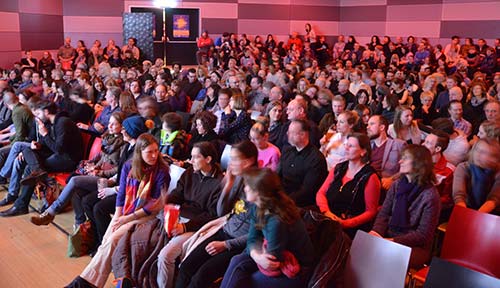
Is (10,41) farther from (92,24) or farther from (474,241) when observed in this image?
(474,241)

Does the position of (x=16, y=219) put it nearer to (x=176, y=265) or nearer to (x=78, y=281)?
(x=78, y=281)

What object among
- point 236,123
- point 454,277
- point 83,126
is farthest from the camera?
point 83,126

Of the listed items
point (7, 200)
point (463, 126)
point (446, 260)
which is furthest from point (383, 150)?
point (7, 200)

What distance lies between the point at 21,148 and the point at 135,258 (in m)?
2.71

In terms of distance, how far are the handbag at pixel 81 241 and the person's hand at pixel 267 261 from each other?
6.73ft

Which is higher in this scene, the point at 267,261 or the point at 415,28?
the point at 415,28

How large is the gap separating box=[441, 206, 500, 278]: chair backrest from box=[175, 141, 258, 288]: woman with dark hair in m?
1.31

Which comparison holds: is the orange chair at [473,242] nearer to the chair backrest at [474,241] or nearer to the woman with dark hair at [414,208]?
the chair backrest at [474,241]

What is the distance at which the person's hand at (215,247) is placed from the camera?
309cm

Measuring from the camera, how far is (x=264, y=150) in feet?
13.9

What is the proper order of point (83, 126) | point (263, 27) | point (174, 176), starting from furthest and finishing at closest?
point (263, 27) < point (83, 126) < point (174, 176)

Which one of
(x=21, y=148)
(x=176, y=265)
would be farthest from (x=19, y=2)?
(x=176, y=265)

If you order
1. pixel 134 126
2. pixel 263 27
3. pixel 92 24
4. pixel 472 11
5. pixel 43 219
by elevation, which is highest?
pixel 472 11

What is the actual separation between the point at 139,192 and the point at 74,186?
1.04 metres
